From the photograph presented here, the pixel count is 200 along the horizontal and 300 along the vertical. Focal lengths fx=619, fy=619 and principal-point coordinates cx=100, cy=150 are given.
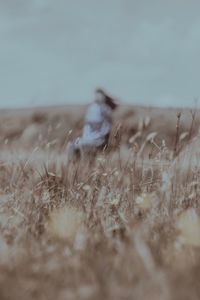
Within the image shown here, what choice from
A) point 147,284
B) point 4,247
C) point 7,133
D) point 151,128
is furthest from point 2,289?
point 7,133

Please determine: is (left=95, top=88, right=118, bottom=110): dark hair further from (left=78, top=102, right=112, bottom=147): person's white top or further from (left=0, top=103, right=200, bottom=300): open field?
(left=0, top=103, right=200, bottom=300): open field

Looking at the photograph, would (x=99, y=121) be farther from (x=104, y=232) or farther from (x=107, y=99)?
(x=104, y=232)

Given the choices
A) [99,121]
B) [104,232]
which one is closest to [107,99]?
[99,121]

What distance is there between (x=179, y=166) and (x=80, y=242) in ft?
3.63

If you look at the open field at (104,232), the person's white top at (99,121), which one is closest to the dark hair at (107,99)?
the person's white top at (99,121)

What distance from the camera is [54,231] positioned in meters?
1.96

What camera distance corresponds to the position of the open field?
3.80ft

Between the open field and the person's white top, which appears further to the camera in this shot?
the person's white top

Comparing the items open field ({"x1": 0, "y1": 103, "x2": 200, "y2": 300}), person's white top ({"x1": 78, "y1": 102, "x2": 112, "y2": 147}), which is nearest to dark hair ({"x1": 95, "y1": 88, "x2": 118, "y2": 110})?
person's white top ({"x1": 78, "y1": 102, "x2": 112, "y2": 147})

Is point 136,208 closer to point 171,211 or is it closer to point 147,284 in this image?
point 171,211

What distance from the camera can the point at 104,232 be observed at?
2010 mm

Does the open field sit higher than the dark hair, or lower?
higher

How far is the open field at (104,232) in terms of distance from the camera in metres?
1.16

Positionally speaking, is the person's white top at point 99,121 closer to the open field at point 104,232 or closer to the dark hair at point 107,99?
the dark hair at point 107,99
